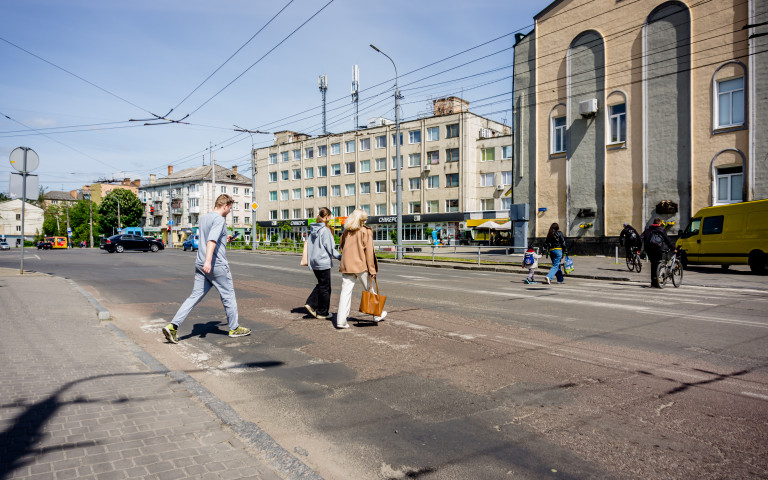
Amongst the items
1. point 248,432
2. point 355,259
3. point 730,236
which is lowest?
point 248,432

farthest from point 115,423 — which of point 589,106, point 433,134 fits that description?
point 433,134

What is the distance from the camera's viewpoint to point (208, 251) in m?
6.03

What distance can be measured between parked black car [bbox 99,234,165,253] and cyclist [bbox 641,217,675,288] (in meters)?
38.5

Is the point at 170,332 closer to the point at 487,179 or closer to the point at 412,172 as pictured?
the point at 487,179

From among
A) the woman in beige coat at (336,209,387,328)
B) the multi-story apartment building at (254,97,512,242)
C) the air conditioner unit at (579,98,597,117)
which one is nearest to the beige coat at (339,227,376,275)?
the woman in beige coat at (336,209,387,328)

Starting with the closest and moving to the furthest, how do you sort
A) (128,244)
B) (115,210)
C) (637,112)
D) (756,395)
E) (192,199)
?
1. (756,395)
2. (637,112)
3. (128,244)
4. (192,199)
5. (115,210)

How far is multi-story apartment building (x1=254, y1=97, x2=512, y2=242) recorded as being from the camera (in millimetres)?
53438

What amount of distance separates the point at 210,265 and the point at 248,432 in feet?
9.89

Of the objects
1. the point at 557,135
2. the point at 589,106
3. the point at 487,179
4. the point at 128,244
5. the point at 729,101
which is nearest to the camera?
the point at 729,101

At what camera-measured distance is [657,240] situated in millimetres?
12570

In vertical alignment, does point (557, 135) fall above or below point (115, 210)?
above

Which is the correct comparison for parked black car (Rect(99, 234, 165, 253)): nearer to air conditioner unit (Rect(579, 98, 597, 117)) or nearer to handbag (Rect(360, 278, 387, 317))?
air conditioner unit (Rect(579, 98, 597, 117))

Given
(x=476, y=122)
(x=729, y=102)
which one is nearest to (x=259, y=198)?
(x=476, y=122)

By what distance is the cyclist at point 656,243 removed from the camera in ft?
41.2
